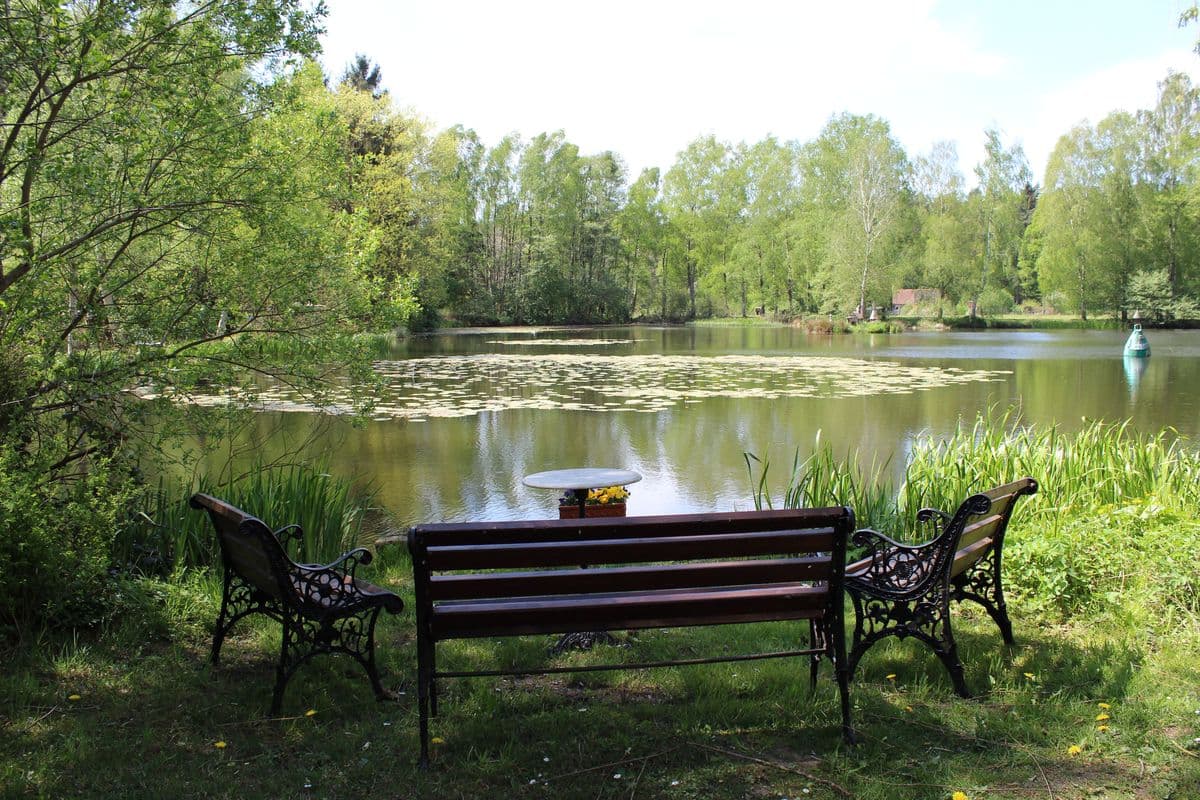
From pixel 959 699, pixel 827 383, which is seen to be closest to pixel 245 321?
pixel 959 699

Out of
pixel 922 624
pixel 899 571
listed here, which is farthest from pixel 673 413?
pixel 922 624

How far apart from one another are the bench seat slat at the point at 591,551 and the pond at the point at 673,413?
13.4 feet

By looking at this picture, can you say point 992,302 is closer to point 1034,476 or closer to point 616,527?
point 1034,476

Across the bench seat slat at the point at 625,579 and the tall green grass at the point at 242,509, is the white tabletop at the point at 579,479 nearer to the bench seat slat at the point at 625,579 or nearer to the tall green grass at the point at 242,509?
the tall green grass at the point at 242,509

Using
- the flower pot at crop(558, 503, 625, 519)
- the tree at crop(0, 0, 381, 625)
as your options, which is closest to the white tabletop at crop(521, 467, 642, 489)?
the flower pot at crop(558, 503, 625, 519)

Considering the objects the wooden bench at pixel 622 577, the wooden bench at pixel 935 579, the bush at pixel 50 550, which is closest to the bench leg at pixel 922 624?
the wooden bench at pixel 935 579

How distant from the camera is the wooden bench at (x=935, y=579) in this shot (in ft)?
10.2

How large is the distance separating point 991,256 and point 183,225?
60.0 m

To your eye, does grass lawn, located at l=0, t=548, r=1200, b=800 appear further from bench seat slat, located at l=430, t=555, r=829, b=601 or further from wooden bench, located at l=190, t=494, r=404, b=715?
bench seat slat, located at l=430, t=555, r=829, b=601

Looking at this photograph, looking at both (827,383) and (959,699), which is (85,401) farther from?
(827,383)

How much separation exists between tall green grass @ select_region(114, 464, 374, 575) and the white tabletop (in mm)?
1647

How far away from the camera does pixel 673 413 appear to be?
14688 mm

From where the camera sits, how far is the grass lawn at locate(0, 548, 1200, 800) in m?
2.43

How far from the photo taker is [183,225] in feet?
16.8
